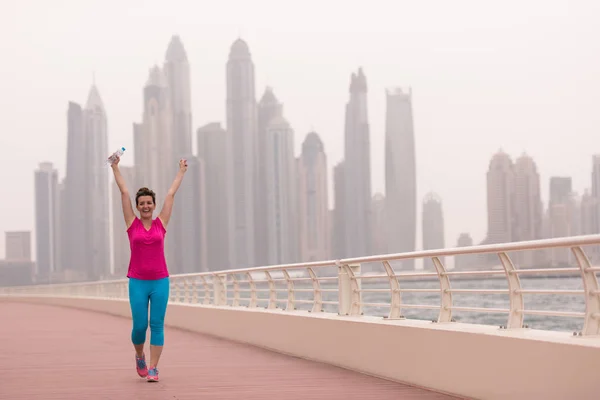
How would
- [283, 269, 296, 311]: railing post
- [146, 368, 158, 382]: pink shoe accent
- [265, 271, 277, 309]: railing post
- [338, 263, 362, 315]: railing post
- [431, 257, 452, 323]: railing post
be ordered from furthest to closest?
[265, 271, 277, 309]: railing post, [283, 269, 296, 311]: railing post, [338, 263, 362, 315]: railing post, [146, 368, 158, 382]: pink shoe accent, [431, 257, 452, 323]: railing post

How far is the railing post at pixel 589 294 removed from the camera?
7.37m

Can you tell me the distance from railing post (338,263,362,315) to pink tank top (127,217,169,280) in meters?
3.54

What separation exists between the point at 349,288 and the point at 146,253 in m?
3.88

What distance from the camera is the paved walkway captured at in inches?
376

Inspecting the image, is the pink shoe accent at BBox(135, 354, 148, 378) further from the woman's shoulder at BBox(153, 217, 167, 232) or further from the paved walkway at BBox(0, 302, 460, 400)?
the woman's shoulder at BBox(153, 217, 167, 232)

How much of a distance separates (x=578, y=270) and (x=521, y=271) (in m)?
0.72

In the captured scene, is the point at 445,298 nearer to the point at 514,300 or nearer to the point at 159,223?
the point at 514,300

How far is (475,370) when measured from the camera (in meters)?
8.84

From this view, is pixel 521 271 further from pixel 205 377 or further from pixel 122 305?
pixel 122 305

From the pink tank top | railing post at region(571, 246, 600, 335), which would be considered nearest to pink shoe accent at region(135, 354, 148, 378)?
the pink tank top

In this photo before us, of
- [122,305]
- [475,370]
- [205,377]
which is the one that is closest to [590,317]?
[475,370]

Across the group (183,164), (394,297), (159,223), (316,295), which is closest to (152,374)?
(159,223)

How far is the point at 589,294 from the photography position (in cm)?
739

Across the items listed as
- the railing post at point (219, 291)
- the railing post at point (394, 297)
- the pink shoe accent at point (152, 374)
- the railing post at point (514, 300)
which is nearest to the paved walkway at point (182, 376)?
the pink shoe accent at point (152, 374)
